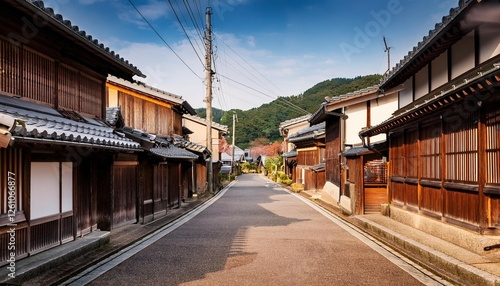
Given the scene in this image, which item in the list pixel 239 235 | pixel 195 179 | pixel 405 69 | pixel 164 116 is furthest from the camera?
pixel 195 179

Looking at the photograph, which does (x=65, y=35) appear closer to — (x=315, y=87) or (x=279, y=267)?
(x=279, y=267)

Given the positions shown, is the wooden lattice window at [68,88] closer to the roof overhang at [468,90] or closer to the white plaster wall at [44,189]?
the white plaster wall at [44,189]

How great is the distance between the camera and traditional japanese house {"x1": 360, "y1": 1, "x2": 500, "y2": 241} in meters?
7.63

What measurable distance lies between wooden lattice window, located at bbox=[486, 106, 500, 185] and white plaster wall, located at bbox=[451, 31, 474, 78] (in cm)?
222

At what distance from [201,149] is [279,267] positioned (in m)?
17.9

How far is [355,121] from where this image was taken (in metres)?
20.6

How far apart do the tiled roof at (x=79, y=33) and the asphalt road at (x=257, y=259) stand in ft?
16.9

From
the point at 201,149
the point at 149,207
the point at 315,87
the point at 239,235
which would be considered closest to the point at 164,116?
the point at 201,149

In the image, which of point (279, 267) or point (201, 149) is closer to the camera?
point (279, 267)

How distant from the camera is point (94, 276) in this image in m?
7.33

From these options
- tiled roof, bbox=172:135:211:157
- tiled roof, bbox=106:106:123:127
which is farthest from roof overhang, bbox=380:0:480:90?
tiled roof, bbox=172:135:211:157

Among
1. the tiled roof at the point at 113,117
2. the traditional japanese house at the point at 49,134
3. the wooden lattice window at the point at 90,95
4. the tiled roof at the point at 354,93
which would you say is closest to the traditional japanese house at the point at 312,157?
the tiled roof at the point at 354,93

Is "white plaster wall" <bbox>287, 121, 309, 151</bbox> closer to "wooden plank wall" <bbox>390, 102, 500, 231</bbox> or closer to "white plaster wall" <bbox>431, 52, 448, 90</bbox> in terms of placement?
"wooden plank wall" <bbox>390, 102, 500, 231</bbox>

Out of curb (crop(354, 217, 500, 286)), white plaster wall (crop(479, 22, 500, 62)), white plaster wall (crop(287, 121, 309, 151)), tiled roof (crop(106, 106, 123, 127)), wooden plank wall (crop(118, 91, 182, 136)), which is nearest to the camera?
curb (crop(354, 217, 500, 286))
